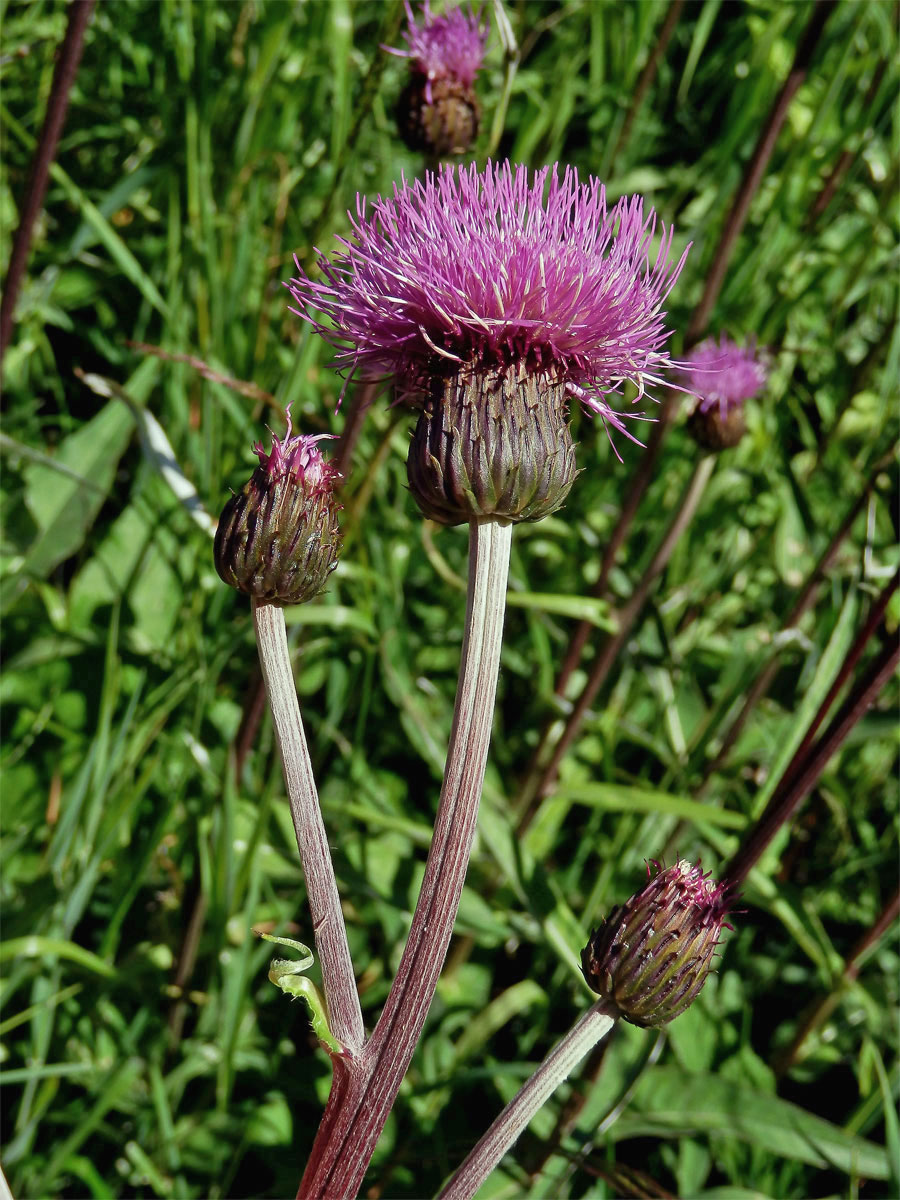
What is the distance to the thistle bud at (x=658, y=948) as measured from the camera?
111 cm

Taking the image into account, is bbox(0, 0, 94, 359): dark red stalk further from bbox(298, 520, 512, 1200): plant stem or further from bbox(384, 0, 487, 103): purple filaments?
bbox(298, 520, 512, 1200): plant stem

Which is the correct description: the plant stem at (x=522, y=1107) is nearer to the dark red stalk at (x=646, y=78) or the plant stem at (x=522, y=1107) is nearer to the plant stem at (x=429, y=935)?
the plant stem at (x=429, y=935)

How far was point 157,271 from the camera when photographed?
109 inches

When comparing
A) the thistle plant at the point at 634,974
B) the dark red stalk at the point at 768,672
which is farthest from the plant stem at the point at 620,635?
the thistle plant at the point at 634,974

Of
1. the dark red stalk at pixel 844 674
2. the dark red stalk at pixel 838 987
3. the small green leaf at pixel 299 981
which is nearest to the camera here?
the small green leaf at pixel 299 981

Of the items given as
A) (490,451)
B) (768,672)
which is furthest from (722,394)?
(490,451)

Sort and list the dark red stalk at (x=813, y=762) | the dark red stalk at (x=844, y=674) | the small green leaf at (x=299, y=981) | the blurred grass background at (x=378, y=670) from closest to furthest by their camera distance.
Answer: the small green leaf at (x=299, y=981)
the dark red stalk at (x=813, y=762)
the dark red stalk at (x=844, y=674)
the blurred grass background at (x=378, y=670)

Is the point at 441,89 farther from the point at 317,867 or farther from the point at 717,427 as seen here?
the point at 317,867

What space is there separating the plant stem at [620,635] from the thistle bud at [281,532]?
1362 mm

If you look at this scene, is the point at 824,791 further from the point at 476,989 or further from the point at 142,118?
the point at 142,118

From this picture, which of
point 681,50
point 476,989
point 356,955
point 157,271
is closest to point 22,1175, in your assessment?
point 356,955

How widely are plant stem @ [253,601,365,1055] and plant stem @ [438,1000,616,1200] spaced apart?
0.15 m

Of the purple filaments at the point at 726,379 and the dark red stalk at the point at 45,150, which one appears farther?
the purple filaments at the point at 726,379

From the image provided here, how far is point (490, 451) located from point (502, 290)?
18 cm
